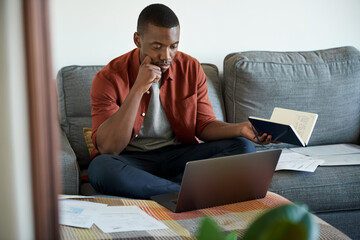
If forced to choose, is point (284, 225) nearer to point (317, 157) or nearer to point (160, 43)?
point (160, 43)

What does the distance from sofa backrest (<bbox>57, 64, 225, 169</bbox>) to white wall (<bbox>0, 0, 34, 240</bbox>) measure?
6.31ft

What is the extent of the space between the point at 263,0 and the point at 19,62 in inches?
104

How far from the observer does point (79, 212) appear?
1.30m

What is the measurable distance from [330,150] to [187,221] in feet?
4.18

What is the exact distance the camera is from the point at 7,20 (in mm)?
295

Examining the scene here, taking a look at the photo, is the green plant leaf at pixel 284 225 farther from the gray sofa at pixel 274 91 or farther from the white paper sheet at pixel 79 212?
the gray sofa at pixel 274 91

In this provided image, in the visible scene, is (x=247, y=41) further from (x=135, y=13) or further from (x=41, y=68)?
(x=41, y=68)

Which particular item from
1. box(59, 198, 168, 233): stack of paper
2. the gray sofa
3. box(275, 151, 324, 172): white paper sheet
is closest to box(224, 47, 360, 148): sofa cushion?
the gray sofa

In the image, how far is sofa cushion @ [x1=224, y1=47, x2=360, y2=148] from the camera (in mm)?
2424

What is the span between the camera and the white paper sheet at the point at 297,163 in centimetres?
201

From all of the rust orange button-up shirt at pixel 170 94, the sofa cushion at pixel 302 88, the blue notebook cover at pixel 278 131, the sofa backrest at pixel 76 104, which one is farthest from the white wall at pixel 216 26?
the blue notebook cover at pixel 278 131

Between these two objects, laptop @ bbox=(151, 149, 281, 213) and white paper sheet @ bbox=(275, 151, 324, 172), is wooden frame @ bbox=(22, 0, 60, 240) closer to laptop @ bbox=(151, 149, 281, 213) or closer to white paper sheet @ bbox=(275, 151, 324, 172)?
laptop @ bbox=(151, 149, 281, 213)

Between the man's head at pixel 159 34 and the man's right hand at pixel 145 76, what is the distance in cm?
4

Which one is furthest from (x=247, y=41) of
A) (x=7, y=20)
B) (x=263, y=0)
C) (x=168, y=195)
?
(x=7, y=20)
